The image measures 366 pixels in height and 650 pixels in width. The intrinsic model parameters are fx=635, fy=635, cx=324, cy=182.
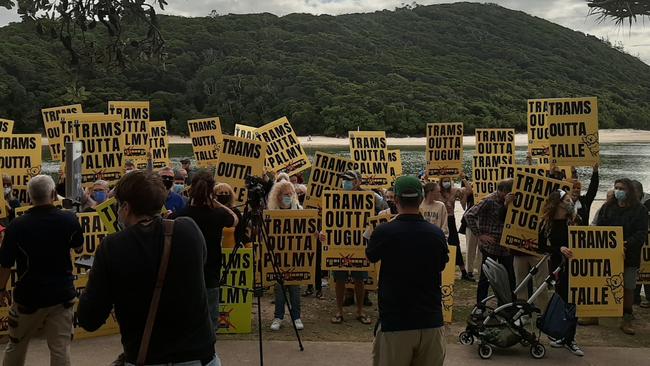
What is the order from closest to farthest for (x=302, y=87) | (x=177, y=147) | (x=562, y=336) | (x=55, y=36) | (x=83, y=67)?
(x=55, y=36) < (x=83, y=67) < (x=562, y=336) < (x=177, y=147) < (x=302, y=87)

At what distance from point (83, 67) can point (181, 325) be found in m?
2.93

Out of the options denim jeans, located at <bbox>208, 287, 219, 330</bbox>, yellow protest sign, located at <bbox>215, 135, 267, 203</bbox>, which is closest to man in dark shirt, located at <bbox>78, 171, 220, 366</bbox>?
denim jeans, located at <bbox>208, 287, 219, 330</bbox>

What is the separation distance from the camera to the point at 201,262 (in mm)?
3043

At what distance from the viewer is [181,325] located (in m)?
2.98

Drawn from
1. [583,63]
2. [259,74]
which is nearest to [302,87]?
[259,74]

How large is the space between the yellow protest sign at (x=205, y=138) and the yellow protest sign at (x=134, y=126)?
1636mm

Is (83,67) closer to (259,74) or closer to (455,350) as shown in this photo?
(455,350)

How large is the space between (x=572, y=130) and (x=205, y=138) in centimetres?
762

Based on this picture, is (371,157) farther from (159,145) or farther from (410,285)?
(410,285)

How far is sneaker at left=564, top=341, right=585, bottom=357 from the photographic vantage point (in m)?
6.55

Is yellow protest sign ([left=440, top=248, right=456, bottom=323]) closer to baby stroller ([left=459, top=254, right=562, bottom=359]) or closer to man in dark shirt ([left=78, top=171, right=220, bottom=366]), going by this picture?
baby stroller ([left=459, top=254, right=562, bottom=359])

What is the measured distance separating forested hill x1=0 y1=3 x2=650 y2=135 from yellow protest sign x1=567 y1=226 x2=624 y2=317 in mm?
26320

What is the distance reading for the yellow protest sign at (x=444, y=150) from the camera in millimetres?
11812

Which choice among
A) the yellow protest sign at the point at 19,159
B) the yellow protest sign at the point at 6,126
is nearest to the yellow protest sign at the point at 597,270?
the yellow protest sign at the point at 19,159
